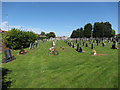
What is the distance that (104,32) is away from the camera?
195ft

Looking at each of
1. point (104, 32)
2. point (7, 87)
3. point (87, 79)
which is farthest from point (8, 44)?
point (104, 32)

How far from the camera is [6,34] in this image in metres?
22.5

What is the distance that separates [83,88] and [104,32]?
61.4 m

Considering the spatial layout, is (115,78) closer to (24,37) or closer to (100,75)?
(100,75)

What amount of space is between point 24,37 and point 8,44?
15.1 feet

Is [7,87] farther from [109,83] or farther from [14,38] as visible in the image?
[14,38]

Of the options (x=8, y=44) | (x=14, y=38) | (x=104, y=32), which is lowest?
(x=8, y=44)

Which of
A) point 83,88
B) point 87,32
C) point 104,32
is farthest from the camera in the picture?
point 87,32

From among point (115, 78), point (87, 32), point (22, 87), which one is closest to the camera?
point (22, 87)

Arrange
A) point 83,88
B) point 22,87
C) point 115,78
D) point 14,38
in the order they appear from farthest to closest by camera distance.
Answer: point 14,38 < point 115,78 < point 22,87 < point 83,88

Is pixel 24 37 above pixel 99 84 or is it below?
above

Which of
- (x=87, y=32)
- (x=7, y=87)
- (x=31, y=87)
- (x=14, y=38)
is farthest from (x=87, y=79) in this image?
(x=87, y=32)

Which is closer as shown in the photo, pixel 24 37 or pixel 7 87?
pixel 7 87

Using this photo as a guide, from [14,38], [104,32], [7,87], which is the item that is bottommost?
[7,87]
